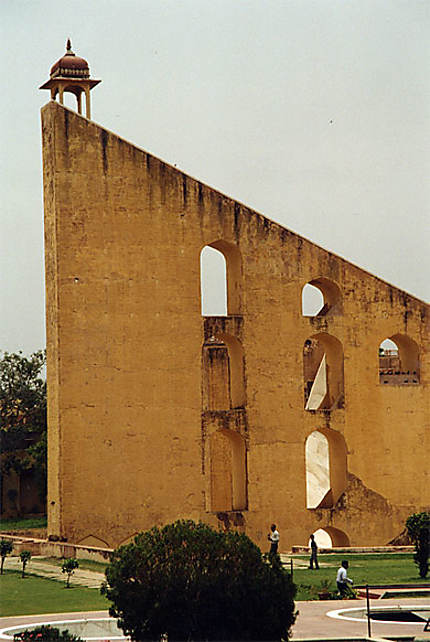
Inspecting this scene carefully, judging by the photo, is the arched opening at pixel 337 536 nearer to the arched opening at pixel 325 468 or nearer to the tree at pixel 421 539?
the arched opening at pixel 325 468

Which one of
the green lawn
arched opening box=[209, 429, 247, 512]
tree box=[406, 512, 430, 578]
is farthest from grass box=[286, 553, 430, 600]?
arched opening box=[209, 429, 247, 512]

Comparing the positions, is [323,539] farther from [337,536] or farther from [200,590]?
[200,590]

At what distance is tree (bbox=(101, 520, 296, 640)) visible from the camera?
37.1 ft

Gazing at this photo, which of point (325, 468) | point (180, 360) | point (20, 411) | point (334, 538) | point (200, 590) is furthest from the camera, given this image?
point (20, 411)

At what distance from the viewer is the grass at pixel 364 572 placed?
1764cm

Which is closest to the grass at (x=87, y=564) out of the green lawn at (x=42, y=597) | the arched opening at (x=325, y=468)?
the green lawn at (x=42, y=597)

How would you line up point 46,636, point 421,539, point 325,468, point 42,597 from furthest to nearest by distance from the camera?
point 325,468
point 421,539
point 42,597
point 46,636

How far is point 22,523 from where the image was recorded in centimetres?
3216

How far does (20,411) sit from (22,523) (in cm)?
534

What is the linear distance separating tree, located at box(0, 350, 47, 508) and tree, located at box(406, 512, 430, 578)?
1648 centimetres

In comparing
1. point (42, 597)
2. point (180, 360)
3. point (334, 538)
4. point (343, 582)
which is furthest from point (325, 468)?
point (42, 597)

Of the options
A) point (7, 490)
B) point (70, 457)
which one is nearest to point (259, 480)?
point (70, 457)

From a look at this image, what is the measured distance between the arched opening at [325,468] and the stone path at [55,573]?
22.1ft

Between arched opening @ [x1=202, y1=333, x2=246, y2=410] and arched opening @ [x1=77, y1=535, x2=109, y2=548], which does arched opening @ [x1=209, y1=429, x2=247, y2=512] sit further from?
arched opening @ [x1=77, y1=535, x2=109, y2=548]
